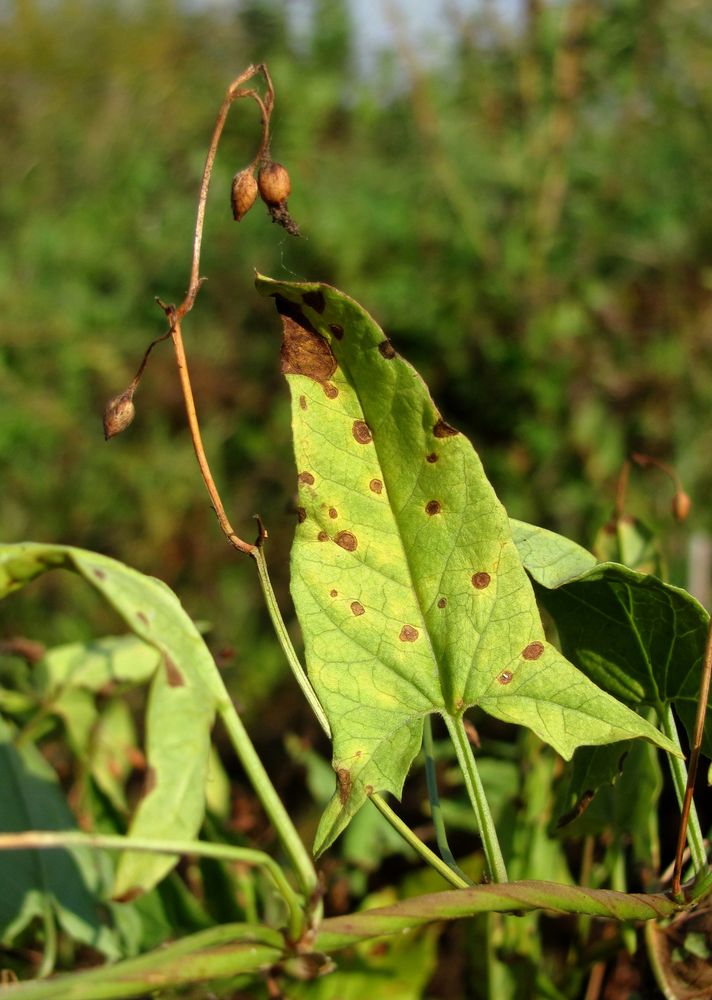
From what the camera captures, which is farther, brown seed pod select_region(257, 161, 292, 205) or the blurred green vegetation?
the blurred green vegetation

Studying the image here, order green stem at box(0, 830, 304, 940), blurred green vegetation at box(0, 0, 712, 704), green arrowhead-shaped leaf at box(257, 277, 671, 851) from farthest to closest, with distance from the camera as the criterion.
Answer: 1. blurred green vegetation at box(0, 0, 712, 704)
2. green arrowhead-shaped leaf at box(257, 277, 671, 851)
3. green stem at box(0, 830, 304, 940)

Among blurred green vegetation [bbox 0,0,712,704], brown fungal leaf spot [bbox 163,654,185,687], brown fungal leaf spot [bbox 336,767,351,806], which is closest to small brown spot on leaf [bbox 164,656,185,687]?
brown fungal leaf spot [bbox 163,654,185,687]

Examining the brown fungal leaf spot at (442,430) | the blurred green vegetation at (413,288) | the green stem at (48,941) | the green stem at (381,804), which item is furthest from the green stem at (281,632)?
the blurred green vegetation at (413,288)

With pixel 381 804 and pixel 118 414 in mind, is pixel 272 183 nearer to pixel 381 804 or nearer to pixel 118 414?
pixel 118 414

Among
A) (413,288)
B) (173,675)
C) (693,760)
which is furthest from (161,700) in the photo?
(413,288)

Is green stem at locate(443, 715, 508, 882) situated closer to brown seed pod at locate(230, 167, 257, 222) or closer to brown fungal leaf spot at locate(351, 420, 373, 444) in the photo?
brown fungal leaf spot at locate(351, 420, 373, 444)

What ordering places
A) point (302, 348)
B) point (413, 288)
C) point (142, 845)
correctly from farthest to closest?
point (413, 288) → point (302, 348) → point (142, 845)

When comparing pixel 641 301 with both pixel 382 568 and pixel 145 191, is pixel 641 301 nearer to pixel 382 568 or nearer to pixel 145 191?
pixel 145 191

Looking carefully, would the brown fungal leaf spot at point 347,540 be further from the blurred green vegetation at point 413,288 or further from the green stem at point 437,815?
the blurred green vegetation at point 413,288
